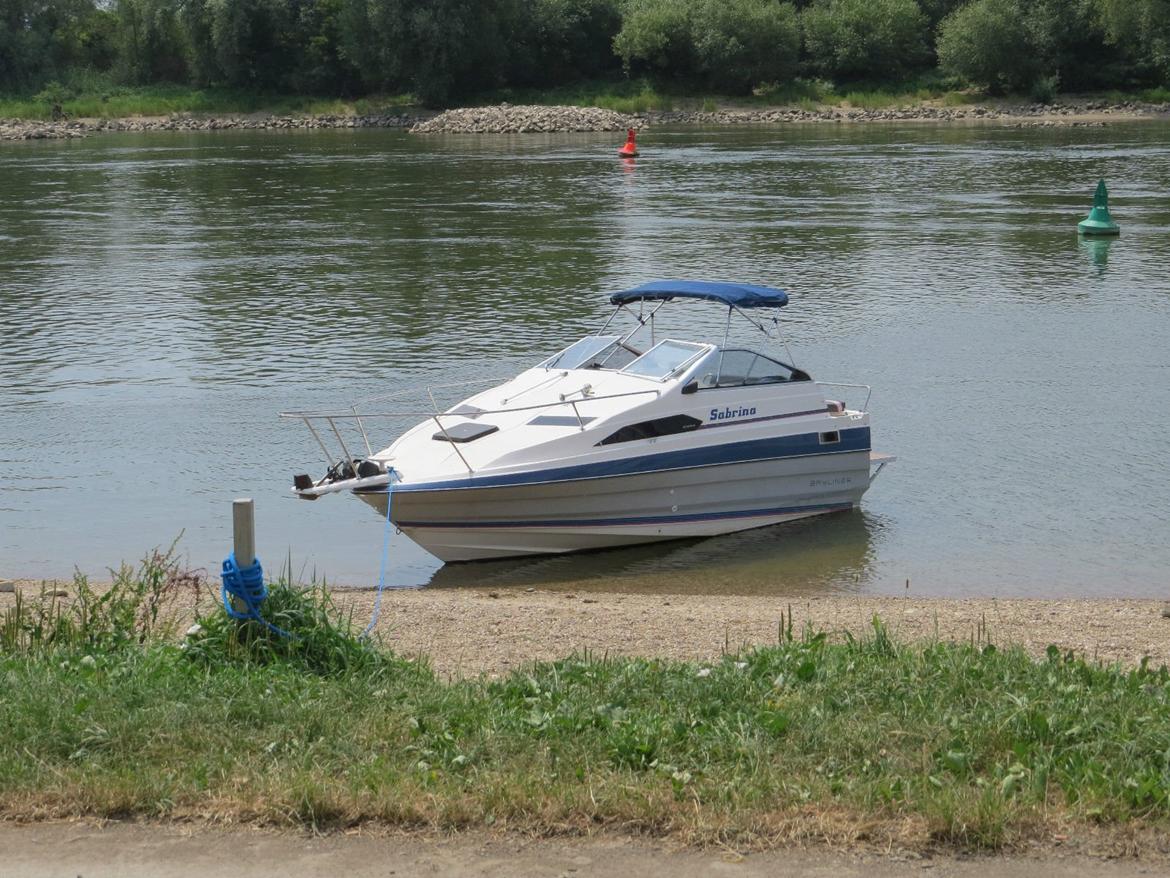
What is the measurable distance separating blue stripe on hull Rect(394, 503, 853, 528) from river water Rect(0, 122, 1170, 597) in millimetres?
243

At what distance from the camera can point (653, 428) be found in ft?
49.4

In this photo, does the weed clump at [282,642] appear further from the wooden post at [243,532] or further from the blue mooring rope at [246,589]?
the wooden post at [243,532]

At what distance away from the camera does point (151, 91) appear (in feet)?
345

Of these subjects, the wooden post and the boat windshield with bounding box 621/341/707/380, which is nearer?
the wooden post

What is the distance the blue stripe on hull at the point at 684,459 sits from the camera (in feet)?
46.7

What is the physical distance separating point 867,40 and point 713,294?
83890mm

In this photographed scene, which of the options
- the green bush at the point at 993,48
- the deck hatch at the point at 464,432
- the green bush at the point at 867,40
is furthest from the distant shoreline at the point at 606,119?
the deck hatch at the point at 464,432

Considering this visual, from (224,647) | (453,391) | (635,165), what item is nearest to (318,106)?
(635,165)

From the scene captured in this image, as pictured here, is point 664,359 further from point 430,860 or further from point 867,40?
point 867,40

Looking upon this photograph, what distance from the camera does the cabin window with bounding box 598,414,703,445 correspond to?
14867 mm

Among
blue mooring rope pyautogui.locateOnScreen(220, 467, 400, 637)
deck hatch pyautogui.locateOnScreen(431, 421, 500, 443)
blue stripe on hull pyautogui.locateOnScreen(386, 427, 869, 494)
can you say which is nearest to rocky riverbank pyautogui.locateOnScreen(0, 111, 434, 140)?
blue stripe on hull pyautogui.locateOnScreen(386, 427, 869, 494)

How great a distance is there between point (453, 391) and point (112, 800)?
1539cm

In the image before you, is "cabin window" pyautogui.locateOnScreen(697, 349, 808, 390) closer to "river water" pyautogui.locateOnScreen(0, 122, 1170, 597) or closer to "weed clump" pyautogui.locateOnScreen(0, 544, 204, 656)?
"river water" pyautogui.locateOnScreen(0, 122, 1170, 597)

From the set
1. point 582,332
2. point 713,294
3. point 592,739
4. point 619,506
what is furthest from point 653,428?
point 582,332
